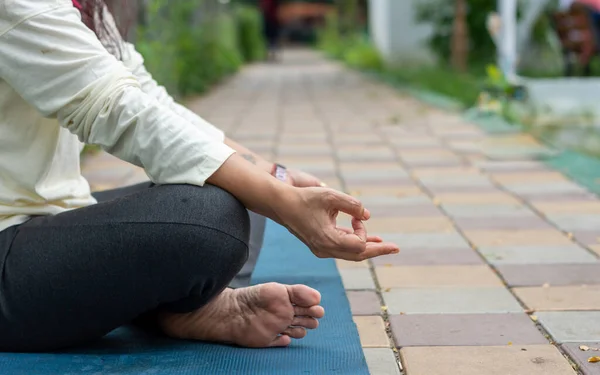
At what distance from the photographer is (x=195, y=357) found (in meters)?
1.82

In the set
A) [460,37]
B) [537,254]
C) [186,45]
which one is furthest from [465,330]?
[460,37]

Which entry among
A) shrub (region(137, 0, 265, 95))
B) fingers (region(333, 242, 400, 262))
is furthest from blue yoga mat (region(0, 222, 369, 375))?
shrub (region(137, 0, 265, 95))

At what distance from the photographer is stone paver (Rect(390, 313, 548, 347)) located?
1980 millimetres

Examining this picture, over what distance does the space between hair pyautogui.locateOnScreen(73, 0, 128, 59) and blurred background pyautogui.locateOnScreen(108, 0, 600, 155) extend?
0.07 meters

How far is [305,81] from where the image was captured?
11.5 meters

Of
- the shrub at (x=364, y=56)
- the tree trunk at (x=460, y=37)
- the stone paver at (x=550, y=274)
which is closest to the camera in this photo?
the stone paver at (x=550, y=274)

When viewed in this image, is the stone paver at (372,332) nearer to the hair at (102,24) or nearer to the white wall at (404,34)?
the hair at (102,24)

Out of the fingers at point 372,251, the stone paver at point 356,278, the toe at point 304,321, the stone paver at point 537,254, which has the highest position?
the fingers at point 372,251

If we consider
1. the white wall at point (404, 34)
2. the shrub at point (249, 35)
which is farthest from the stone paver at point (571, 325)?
the shrub at point (249, 35)

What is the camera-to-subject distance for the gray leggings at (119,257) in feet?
5.54

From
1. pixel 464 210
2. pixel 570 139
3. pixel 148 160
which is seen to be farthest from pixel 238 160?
pixel 570 139

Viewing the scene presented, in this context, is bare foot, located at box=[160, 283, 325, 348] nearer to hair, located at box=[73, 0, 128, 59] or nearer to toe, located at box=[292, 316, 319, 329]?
toe, located at box=[292, 316, 319, 329]

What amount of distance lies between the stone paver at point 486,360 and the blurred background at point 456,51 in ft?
3.39

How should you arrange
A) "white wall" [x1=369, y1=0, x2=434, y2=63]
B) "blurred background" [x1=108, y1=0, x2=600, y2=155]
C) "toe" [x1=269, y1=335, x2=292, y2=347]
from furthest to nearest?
"white wall" [x1=369, y1=0, x2=434, y2=63] < "blurred background" [x1=108, y1=0, x2=600, y2=155] < "toe" [x1=269, y1=335, x2=292, y2=347]
